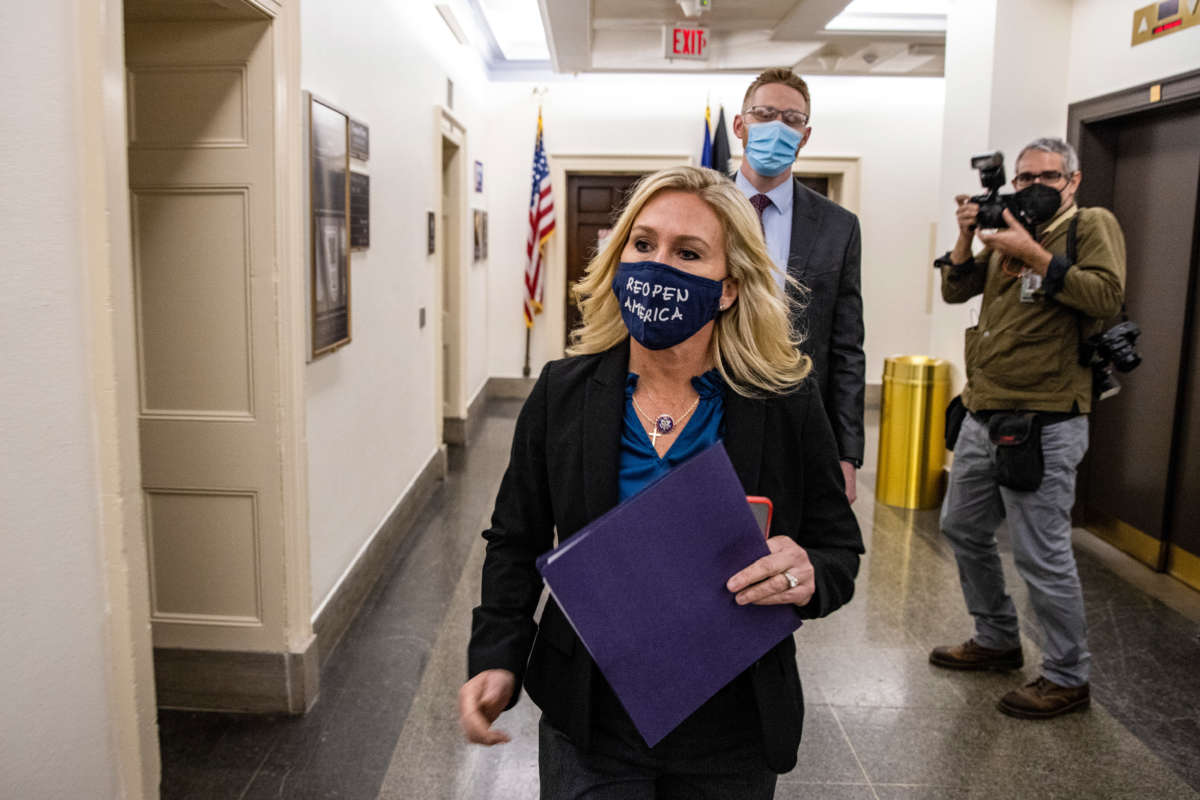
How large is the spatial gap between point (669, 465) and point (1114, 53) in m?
4.21

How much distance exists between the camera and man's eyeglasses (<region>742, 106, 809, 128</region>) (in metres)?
2.48

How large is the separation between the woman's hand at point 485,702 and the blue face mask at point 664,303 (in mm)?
529

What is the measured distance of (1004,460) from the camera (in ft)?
9.61

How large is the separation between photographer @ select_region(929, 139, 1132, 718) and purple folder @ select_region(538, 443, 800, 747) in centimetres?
197

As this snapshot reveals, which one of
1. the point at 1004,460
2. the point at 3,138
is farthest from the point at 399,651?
the point at 3,138

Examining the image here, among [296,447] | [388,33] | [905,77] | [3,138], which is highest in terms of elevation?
[905,77]

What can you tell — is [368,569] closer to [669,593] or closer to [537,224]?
[669,593]

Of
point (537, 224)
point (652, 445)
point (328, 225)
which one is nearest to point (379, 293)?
point (328, 225)

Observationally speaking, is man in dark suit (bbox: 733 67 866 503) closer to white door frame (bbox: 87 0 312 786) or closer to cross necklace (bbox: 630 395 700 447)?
cross necklace (bbox: 630 395 700 447)

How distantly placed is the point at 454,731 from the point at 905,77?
7.24 m

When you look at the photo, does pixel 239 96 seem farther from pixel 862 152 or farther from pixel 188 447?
pixel 862 152

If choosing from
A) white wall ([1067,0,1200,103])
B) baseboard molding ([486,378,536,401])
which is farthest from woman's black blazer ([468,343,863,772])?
baseboard molding ([486,378,536,401])

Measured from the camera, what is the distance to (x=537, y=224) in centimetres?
859

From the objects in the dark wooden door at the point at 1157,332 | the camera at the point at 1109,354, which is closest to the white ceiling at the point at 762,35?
the dark wooden door at the point at 1157,332
